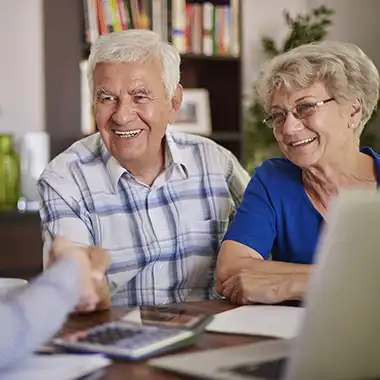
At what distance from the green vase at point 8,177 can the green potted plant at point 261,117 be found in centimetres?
115

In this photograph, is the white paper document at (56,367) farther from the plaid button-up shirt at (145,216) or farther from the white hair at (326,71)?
the white hair at (326,71)

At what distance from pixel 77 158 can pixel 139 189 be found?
0.19 metres

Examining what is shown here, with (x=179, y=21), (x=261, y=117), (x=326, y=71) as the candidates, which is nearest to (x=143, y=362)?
(x=326, y=71)

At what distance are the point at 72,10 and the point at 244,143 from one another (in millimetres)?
1071

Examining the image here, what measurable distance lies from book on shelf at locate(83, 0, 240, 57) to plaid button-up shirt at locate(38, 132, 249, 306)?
1.28 metres

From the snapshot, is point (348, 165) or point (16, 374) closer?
point (16, 374)

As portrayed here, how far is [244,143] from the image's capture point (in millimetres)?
3590

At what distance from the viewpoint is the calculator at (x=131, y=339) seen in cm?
98

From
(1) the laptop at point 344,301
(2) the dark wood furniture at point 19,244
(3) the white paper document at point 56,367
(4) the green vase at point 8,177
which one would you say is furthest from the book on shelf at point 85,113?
(1) the laptop at point 344,301

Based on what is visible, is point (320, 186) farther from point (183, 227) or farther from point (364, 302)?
point (364, 302)

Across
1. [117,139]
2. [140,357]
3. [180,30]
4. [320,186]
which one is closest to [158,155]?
[117,139]

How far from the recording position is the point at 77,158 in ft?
6.31

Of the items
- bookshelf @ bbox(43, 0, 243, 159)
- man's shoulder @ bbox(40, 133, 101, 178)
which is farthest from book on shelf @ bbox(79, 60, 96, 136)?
man's shoulder @ bbox(40, 133, 101, 178)

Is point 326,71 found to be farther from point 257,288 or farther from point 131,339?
point 131,339
